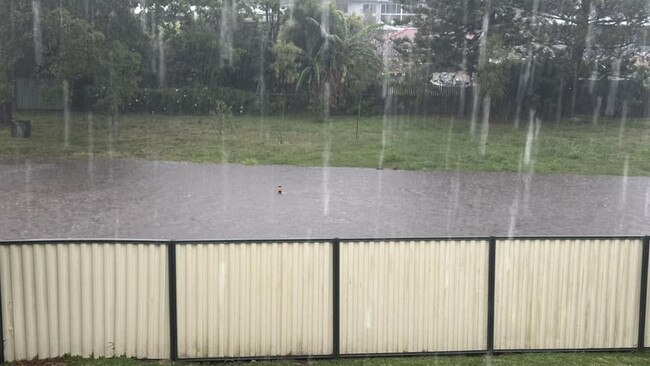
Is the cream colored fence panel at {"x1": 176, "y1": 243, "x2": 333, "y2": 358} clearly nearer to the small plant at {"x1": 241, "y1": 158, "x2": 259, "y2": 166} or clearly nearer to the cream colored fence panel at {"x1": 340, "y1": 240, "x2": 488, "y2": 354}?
the cream colored fence panel at {"x1": 340, "y1": 240, "x2": 488, "y2": 354}

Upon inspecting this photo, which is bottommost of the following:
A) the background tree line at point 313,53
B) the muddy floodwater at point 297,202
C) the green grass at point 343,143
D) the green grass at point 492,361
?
the green grass at point 492,361

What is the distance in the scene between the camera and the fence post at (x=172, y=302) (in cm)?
651

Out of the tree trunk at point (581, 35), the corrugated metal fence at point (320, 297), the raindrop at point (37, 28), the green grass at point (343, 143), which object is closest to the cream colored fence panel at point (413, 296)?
the corrugated metal fence at point (320, 297)

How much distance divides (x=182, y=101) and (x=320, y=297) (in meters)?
25.6

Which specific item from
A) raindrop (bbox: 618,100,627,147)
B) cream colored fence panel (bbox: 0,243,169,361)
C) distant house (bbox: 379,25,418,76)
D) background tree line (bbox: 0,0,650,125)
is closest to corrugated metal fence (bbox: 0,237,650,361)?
cream colored fence panel (bbox: 0,243,169,361)

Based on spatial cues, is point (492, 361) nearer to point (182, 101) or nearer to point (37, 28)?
point (37, 28)

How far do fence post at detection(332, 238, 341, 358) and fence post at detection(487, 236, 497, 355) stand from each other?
4.57 feet

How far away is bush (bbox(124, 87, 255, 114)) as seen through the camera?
31.2 meters

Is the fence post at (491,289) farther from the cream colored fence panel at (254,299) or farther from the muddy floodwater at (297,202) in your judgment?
the muddy floodwater at (297,202)

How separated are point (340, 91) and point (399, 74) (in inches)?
109

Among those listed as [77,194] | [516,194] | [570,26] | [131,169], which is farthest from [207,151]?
[570,26]

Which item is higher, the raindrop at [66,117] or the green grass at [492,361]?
the raindrop at [66,117]

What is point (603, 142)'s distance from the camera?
2395cm

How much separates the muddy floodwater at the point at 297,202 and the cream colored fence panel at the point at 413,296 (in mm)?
4378
